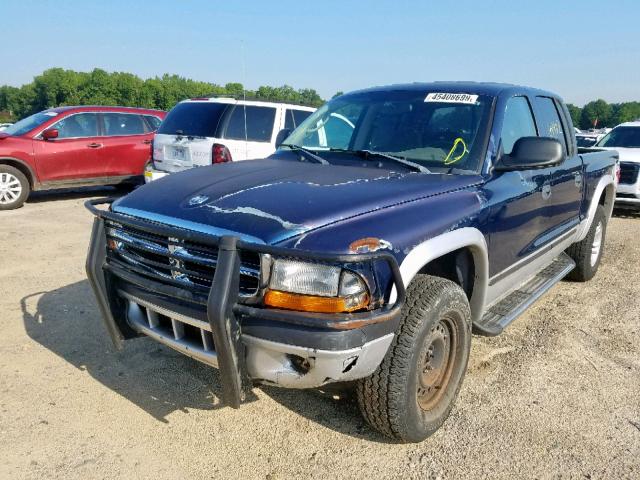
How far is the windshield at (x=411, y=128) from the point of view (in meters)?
3.33

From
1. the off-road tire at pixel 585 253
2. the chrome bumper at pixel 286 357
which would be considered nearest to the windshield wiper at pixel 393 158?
the chrome bumper at pixel 286 357

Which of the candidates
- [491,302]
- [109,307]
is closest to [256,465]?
[109,307]

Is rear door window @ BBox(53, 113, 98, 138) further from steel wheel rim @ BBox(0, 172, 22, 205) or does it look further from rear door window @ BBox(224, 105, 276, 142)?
rear door window @ BBox(224, 105, 276, 142)

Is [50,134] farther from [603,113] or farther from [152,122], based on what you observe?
[603,113]

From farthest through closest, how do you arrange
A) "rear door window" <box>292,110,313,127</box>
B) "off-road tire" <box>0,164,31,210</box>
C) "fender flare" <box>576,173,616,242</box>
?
"off-road tire" <box>0,164,31,210</box>
"rear door window" <box>292,110,313,127</box>
"fender flare" <box>576,173,616,242</box>

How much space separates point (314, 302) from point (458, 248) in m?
0.99

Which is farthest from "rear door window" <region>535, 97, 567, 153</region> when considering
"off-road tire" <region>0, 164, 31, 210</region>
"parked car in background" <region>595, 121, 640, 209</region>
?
"off-road tire" <region>0, 164, 31, 210</region>

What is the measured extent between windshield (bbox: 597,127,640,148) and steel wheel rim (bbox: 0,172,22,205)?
1121 centimetres

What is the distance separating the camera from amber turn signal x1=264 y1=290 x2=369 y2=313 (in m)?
2.15

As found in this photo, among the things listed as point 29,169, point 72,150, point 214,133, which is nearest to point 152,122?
point 72,150

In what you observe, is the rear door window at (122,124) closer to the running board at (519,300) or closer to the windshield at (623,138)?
the running board at (519,300)

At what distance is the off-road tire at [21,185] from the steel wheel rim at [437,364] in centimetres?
868

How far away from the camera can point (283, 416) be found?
2988 mm

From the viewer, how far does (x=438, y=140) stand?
341 cm
